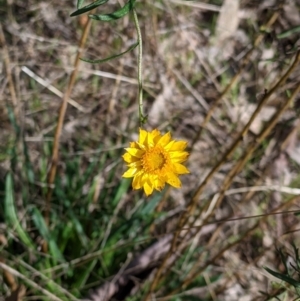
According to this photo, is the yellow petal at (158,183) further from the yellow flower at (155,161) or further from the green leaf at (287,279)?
the green leaf at (287,279)

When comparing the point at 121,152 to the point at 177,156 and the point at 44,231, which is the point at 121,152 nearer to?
the point at 44,231

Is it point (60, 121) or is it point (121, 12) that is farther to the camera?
point (60, 121)

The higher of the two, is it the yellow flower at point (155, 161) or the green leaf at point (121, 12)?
the green leaf at point (121, 12)

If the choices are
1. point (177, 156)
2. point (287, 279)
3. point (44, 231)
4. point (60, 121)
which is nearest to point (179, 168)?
point (177, 156)

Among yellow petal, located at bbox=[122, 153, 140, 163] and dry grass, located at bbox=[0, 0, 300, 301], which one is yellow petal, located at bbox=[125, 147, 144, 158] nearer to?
yellow petal, located at bbox=[122, 153, 140, 163]

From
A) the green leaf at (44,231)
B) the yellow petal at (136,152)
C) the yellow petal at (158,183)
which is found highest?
the yellow petal at (136,152)

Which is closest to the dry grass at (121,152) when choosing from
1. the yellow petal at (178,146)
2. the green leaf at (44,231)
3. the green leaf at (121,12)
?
the green leaf at (44,231)

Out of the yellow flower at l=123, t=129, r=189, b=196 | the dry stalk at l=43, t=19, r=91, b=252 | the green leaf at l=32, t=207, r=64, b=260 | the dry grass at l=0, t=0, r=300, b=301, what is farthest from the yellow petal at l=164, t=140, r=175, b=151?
the green leaf at l=32, t=207, r=64, b=260

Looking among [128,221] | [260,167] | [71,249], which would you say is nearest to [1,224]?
[71,249]

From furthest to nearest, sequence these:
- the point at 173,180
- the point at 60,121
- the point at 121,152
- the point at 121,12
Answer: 1. the point at 121,152
2. the point at 60,121
3. the point at 173,180
4. the point at 121,12
